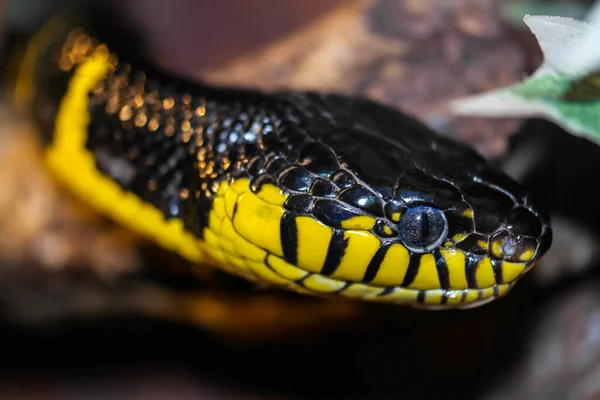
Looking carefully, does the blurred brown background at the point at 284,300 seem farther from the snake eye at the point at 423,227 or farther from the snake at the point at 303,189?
the snake eye at the point at 423,227

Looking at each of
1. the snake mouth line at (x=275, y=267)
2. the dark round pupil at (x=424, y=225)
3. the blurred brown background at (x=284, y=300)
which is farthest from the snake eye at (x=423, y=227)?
the blurred brown background at (x=284, y=300)

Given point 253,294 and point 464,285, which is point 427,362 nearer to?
point 253,294

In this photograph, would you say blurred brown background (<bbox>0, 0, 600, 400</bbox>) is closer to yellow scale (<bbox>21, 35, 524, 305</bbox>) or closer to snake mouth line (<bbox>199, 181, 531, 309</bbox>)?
yellow scale (<bbox>21, 35, 524, 305</bbox>)

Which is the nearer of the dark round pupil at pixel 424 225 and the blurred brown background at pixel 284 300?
the dark round pupil at pixel 424 225

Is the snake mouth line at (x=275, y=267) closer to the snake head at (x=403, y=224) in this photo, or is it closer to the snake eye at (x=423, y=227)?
the snake head at (x=403, y=224)

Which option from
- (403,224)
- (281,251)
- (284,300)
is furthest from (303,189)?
(284,300)

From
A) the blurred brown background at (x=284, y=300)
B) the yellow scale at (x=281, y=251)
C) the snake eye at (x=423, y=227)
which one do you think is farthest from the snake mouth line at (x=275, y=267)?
the blurred brown background at (x=284, y=300)

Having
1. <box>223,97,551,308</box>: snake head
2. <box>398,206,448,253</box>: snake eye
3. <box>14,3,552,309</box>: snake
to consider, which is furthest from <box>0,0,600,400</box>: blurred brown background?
<box>398,206,448,253</box>: snake eye
